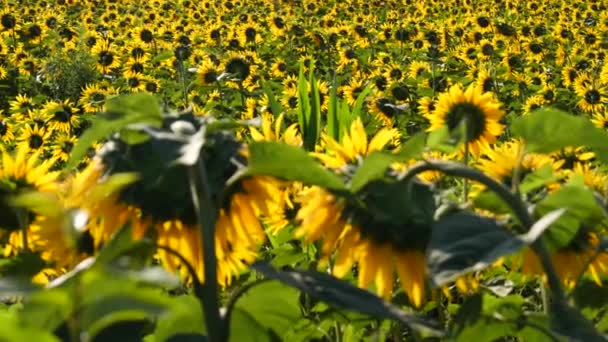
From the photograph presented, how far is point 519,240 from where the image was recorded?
2.51 feet

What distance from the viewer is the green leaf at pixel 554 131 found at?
89cm

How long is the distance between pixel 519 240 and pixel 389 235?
7.7 inches

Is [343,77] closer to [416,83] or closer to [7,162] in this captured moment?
[416,83]

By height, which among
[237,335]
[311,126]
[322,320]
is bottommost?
[311,126]

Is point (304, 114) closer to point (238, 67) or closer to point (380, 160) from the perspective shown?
point (380, 160)

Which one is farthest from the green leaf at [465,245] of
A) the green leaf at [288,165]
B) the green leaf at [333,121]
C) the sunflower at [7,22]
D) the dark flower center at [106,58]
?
the sunflower at [7,22]

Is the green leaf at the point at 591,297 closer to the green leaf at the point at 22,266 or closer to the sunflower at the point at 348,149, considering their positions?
the sunflower at the point at 348,149

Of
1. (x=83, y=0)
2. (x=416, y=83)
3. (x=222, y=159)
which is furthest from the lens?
(x=83, y=0)

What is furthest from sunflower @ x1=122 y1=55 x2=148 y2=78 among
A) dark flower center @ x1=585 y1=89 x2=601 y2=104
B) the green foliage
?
dark flower center @ x1=585 y1=89 x2=601 y2=104

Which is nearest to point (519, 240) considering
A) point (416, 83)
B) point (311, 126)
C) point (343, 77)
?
point (311, 126)

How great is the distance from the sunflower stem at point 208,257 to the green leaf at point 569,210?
34 centimetres

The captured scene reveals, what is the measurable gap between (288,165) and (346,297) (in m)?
0.14

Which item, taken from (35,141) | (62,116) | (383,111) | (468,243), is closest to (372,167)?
(468,243)

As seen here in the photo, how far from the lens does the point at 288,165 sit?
0.82 metres
